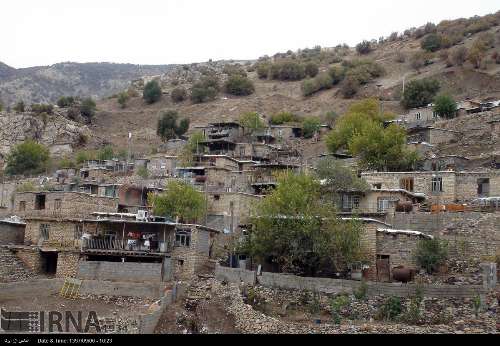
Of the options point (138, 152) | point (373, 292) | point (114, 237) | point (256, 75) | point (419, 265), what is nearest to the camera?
point (373, 292)

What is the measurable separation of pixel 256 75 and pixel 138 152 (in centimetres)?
3762

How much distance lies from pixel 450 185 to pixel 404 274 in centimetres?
1072

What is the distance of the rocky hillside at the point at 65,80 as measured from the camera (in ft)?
443

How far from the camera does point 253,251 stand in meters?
27.2

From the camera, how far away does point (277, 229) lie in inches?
1051

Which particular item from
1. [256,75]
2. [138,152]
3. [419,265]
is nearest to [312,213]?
[419,265]

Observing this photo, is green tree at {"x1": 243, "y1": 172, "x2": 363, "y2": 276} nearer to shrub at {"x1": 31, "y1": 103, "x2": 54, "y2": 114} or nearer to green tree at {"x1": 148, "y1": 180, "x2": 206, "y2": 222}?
green tree at {"x1": 148, "y1": 180, "x2": 206, "y2": 222}

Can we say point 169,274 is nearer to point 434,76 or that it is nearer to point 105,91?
point 434,76

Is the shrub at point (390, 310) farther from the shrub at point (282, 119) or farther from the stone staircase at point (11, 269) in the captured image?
the shrub at point (282, 119)

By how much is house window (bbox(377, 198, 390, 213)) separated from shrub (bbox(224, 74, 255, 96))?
177 feet

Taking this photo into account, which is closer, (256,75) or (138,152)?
(138,152)

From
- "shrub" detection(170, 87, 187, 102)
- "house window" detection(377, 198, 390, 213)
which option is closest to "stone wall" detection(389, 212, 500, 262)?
"house window" detection(377, 198, 390, 213)

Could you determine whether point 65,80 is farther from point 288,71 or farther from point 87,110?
point 87,110
